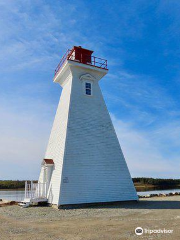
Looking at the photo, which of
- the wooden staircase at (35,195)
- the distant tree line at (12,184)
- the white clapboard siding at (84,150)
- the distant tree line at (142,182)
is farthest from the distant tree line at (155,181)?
the wooden staircase at (35,195)

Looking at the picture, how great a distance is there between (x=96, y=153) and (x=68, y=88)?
5410mm

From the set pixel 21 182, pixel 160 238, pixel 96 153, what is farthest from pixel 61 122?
pixel 21 182

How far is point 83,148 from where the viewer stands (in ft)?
48.7

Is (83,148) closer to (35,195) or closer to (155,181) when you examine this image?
(35,195)

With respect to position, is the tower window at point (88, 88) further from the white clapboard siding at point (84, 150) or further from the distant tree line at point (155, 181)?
the distant tree line at point (155, 181)

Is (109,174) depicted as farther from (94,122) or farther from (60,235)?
(60,235)

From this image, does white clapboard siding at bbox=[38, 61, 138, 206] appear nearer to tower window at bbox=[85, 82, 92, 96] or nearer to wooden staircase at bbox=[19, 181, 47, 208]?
tower window at bbox=[85, 82, 92, 96]

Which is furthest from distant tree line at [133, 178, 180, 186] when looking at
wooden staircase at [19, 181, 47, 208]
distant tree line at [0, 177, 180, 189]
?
wooden staircase at [19, 181, 47, 208]

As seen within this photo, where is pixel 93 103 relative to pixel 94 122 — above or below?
above

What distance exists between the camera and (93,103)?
1694cm

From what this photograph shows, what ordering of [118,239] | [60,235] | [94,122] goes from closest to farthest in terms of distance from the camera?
1. [118,239]
2. [60,235]
3. [94,122]

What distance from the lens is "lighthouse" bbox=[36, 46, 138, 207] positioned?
13.9m

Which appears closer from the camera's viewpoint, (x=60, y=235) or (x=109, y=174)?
(x=60, y=235)

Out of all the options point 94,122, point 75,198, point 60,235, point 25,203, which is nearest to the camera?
point 60,235
